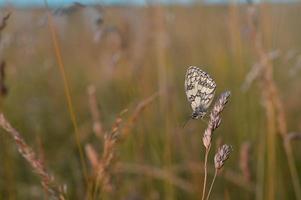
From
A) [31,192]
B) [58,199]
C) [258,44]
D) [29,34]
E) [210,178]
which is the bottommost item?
[210,178]

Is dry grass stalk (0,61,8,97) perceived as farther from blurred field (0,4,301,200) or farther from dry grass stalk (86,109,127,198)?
dry grass stalk (86,109,127,198)

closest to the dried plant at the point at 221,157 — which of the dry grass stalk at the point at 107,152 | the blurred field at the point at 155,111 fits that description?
the dry grass stalk at the point at 107,152

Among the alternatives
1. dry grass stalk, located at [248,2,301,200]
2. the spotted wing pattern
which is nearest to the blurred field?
dry grass stalk, located at [248,2,301,200]

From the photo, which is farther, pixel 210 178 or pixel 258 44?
pixel 210 178

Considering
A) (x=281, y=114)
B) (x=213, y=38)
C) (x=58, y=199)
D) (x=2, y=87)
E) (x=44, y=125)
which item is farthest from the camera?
(x=213, y=38)

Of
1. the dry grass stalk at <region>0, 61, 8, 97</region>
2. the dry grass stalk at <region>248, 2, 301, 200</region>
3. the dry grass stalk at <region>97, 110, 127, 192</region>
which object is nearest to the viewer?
the dry grass stalk at <region>97, 110, 127, 192</region>

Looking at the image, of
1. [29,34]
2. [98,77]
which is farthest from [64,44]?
[29,34]

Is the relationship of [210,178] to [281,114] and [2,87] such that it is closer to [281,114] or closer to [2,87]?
[281,114]
